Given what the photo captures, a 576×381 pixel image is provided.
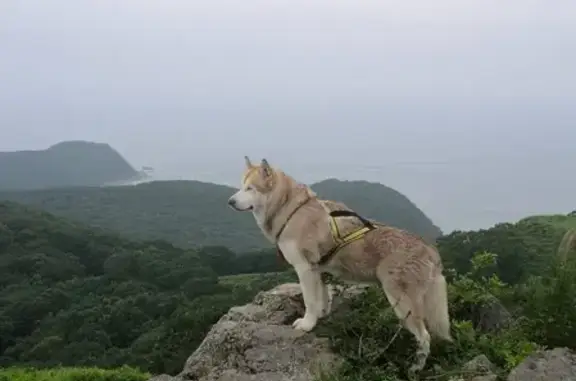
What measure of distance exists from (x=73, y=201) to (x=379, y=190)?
51.8 meters

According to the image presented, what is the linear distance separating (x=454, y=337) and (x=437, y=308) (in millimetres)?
501

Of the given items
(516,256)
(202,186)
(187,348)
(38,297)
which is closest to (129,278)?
(38,297)

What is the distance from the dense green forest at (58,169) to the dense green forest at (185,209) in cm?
3756

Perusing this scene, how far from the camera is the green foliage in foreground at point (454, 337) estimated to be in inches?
235

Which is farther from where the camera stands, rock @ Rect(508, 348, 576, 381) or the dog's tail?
the dog's tail

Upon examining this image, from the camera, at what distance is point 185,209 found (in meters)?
119

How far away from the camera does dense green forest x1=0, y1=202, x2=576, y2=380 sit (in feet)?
21.4

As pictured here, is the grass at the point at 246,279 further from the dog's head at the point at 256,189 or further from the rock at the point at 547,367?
the rock at the point at 547,367

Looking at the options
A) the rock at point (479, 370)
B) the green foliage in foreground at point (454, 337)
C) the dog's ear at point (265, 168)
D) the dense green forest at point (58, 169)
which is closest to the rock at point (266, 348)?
the green foliage in foreground at point (454, 337)

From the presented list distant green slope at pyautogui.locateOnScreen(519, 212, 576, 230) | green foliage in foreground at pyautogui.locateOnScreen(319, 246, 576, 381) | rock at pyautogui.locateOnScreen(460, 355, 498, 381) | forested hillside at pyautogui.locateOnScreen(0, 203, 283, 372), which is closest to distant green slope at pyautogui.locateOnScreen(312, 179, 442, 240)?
distant green slope at pyautogui.locateOnScreen(519, 212, 576, 230)

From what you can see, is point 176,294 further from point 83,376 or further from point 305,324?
point 305,324

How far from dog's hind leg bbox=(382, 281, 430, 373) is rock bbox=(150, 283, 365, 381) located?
0.69 m

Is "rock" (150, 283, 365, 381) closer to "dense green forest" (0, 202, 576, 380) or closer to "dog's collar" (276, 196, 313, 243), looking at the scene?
"dense green forest" (0, 202, 576, 380)

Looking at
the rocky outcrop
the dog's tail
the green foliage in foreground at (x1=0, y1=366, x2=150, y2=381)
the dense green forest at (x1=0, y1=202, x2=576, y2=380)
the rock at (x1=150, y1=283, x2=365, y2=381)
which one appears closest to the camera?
the rocky outcrop
